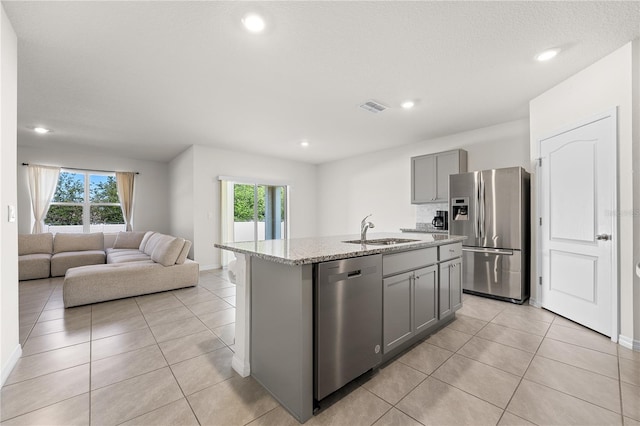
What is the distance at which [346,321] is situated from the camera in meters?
1.76

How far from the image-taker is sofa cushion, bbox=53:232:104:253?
557 centimetres

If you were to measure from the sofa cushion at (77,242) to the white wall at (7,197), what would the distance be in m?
4.43

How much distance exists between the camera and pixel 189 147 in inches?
226

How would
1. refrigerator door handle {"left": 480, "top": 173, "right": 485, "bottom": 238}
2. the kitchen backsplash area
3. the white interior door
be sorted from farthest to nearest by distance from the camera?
1. the kitchen backsplash area
2. refrigerator door handle {"left": 480, "top": 173, "right": 485, "bottom": 238}
3. the white interior door

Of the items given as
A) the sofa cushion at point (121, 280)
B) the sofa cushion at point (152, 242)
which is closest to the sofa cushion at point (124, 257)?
the sofa cushion at point (152, 242)

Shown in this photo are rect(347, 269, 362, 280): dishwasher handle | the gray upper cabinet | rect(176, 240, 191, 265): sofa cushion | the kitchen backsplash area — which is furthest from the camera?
the kitchen backsplash area

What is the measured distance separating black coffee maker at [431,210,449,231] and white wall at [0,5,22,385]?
5145 millimetres

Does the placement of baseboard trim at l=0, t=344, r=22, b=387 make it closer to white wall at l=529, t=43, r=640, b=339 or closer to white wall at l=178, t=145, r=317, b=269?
white wall at l=178, t=145, r=317, b=269

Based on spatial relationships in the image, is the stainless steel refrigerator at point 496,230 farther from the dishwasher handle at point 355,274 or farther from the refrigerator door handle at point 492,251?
the dishwasher handle at point 355,274

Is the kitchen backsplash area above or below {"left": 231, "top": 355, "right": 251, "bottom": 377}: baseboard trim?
above

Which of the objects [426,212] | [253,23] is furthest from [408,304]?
[426,212]

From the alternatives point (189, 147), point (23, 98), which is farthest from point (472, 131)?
point (23, 98)

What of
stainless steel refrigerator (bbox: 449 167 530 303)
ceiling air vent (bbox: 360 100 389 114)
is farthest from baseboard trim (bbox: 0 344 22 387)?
stainless steel refrigerator (bbox: 449 167 530 303)

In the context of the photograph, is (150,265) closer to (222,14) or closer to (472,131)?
(222,14)
